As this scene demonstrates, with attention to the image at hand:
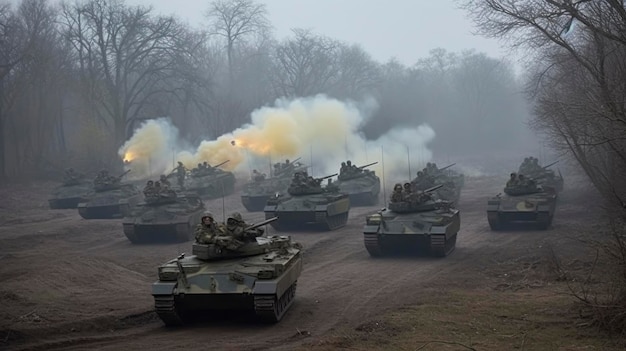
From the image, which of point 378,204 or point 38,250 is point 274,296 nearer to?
point 38,250

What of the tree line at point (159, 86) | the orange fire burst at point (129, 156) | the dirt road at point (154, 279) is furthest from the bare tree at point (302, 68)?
the dirt road at point (154, 279)

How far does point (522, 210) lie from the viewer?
24.7 m

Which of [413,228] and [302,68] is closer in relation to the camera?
[413,228]

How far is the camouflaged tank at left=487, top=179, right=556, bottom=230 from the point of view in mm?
24562

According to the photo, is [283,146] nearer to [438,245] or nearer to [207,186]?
[207,186]

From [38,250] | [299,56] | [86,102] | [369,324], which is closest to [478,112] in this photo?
[299,56]

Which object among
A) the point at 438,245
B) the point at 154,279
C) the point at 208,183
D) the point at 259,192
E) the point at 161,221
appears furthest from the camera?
the point at 208,183

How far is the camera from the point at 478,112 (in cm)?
8425

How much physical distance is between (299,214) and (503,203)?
22.5 feet

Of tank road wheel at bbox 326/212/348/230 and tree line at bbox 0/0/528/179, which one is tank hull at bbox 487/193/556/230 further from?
tree line at bbox 0/0/528/179

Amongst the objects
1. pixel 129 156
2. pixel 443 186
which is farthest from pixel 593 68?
pixel 129 156

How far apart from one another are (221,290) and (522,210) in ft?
Result: 48.2

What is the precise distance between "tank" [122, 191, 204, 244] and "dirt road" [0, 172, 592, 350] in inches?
22.7

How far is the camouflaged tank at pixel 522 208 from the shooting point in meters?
24.6
